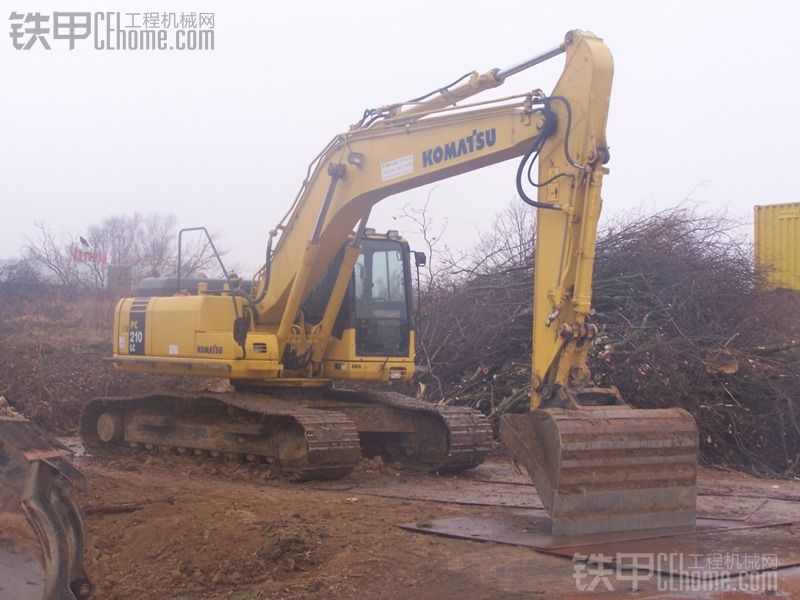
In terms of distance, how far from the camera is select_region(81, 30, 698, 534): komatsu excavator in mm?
7301

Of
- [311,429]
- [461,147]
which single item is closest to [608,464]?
[461,147]

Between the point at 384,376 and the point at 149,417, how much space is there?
2959 mm

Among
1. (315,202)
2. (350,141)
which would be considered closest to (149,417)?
(315,202)

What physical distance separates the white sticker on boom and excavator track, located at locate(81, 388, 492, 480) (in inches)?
97.0

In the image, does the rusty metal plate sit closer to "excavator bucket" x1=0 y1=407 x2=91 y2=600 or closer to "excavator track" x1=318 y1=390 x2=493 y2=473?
"excavator track" x1=318 y1=390 x2=493 y2=473

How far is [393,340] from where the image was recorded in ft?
35.8

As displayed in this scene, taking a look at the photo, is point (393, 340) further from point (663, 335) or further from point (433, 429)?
point (663, 335)

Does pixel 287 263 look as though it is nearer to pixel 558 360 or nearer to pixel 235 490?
pixel 235 490

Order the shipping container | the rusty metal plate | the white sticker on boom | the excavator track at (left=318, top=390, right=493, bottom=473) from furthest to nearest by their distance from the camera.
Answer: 1. the shipping container
2. the excavator track at (left=318, top=390, right=493, bottom=473)
3. the white sticker on boom
4. the rusty metal plate

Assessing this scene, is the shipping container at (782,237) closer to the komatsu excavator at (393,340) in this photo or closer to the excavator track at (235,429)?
the komatsu excavator at (393,340)

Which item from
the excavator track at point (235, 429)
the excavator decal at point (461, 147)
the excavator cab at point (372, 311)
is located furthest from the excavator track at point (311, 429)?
the excavator decal at point (461, 147)

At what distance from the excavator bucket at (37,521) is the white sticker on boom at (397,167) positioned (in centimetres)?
543

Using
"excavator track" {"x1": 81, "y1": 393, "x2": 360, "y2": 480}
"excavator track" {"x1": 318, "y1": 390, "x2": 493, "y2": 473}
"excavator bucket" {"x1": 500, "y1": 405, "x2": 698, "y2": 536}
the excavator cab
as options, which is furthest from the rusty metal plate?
the excavator cab

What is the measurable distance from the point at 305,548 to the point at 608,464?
2.27m
